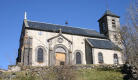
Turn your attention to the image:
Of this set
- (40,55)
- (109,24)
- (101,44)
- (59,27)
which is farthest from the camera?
(109,24)

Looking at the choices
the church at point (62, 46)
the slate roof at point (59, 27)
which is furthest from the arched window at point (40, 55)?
the slate roof at point (59, 27)

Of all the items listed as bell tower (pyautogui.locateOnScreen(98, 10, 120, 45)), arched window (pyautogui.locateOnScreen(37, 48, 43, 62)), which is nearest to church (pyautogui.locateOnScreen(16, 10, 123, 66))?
arched window (pyautogui.locateOnScreen(37, 48, 43, 62))

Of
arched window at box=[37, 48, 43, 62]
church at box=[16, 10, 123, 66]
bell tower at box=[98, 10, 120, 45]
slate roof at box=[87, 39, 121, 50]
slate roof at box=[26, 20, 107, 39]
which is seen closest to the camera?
church at box=[16, 10, 123, 66]

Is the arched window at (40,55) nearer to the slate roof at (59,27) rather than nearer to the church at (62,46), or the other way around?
the church at (62,46)

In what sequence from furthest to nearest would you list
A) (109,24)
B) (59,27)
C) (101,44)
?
(109,24)
(59,27)
(101,44)

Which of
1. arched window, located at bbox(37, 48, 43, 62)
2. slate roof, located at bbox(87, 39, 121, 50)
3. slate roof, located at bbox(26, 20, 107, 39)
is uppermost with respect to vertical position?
slate roof, located at bbox(26, 20, 107, 39)

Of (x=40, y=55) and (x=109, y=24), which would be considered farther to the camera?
(x=109, y=24)

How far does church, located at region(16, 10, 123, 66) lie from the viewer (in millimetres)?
25625

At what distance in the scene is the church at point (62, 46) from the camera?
84.1ft

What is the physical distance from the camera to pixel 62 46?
91.7ft

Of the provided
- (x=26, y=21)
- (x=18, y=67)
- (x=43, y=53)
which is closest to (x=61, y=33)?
(x=43, y=53)

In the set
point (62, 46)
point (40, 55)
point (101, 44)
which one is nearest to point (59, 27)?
point (62, 46)

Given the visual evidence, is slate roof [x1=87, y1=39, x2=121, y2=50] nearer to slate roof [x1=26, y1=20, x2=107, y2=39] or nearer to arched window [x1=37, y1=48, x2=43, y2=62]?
slate roof [x1=26, y1=20, x2=107, y2=39]

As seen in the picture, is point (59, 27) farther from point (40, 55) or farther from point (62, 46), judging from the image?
point (40, 55)
